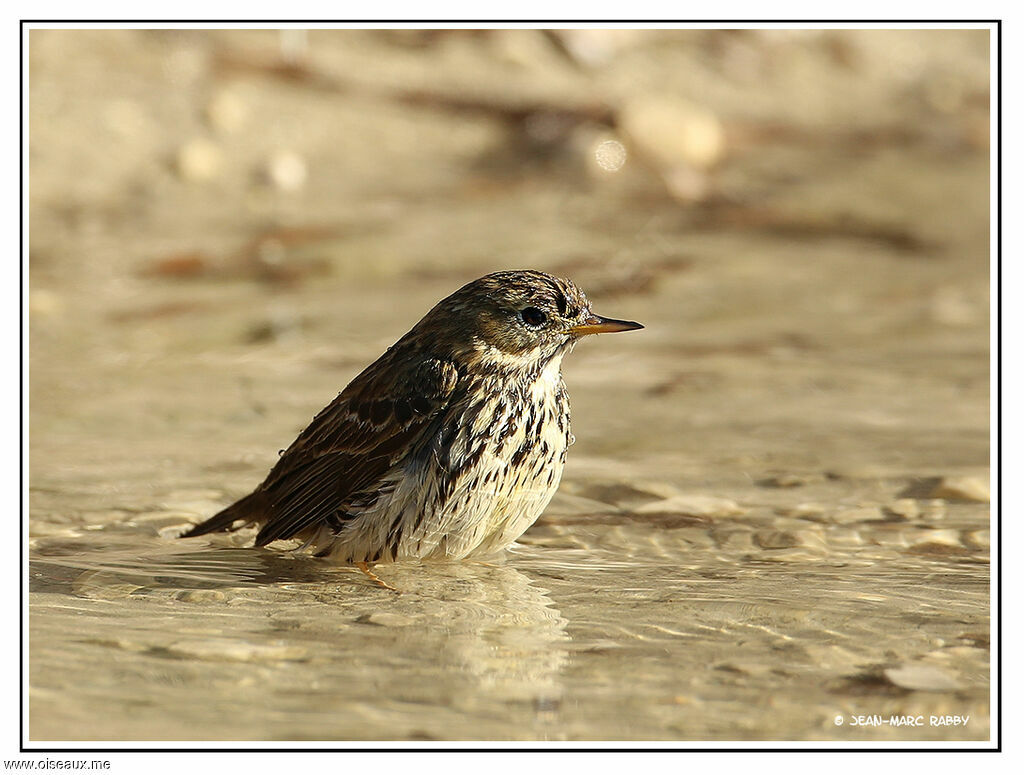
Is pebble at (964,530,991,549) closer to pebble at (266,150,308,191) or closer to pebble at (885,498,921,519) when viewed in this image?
pebble at (885,498,921,519)

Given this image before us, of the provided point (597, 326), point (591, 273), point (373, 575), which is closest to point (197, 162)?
point (591, 273)

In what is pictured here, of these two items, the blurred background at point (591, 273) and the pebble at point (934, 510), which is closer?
the blurred background at point (591, 273)

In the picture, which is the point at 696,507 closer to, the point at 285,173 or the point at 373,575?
the point at 373,575

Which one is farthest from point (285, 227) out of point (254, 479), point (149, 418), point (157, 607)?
point (157, 607)

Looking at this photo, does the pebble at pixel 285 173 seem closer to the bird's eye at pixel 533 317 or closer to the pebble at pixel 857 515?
the bird's eye at pixel 533 317

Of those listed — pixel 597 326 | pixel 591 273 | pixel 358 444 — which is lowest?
pixel 358 444

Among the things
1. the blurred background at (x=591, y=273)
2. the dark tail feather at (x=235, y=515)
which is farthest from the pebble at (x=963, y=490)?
the dark tail feather at (x=235, y=515)

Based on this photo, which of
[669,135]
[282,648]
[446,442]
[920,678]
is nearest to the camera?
[920,678]

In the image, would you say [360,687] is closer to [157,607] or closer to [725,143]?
[157,607]
